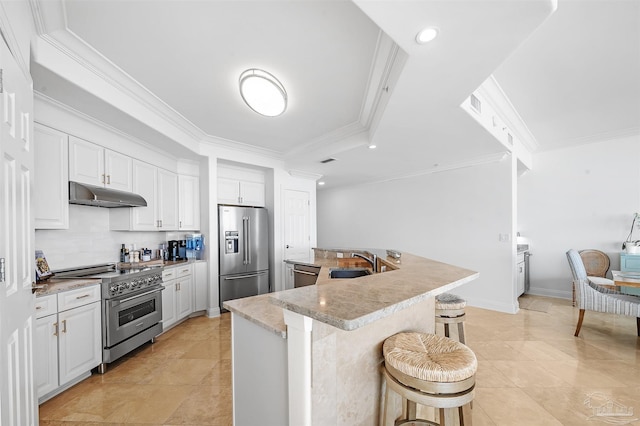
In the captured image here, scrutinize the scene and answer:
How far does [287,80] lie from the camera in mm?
2418

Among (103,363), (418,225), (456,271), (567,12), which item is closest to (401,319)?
(456,271)

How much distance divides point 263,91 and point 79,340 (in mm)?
2656

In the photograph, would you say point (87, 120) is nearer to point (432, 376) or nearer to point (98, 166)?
point (98, 166)

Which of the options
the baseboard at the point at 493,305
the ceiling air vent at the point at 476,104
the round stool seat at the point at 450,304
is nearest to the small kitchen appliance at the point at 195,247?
the round stool seat at the point at 450,304

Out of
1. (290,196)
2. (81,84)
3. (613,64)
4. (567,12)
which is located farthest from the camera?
(290,196)

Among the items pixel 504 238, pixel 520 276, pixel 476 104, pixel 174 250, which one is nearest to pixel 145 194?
pixel 174 250

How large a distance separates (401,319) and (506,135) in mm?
3382

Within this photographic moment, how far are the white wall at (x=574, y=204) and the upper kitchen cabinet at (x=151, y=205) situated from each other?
618cm

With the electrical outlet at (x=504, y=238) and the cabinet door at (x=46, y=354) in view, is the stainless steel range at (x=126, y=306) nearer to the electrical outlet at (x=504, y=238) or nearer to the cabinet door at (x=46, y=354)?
the cabinet door at (x=46, y=354)

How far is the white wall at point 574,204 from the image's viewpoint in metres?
4.21

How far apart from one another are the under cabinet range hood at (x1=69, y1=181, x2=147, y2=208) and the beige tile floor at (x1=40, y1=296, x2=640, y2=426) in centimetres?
161

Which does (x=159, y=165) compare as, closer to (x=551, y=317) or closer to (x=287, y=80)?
(x=287, y=80)

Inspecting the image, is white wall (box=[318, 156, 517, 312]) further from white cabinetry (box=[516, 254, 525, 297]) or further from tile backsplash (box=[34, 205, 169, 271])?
tile backsplash (box=[34, 205, 169, 271])

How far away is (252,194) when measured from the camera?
4.86 meters
